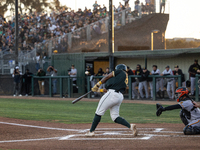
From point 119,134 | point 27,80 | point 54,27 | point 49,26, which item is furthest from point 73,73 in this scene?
point 119,134

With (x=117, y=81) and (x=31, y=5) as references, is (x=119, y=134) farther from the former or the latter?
(x=31, y=5)

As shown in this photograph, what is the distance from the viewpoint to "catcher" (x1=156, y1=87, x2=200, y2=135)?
7.61m

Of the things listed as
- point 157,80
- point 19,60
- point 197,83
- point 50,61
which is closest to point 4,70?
point 19,60

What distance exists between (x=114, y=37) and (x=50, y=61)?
17.0ft

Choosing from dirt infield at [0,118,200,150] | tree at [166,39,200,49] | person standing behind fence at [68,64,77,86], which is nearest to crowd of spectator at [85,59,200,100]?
tree at [166,39,200,49]

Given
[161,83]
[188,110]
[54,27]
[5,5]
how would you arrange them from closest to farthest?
1. [188,110]
2. [161,83]
3. [54,27]
4. [5,5]

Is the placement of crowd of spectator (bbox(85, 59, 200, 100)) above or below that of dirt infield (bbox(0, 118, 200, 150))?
above

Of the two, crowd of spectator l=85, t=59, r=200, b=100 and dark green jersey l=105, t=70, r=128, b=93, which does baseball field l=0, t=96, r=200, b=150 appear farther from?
crowd of spectator l=85, t=59, r=200, b=100

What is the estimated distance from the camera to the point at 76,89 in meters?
20.1

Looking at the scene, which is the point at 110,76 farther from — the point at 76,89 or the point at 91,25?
the point at 91,25

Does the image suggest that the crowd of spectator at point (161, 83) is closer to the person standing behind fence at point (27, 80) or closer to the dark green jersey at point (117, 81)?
the person standing behind fence at point (27, 80)

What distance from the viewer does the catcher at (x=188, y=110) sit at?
25.0 feet

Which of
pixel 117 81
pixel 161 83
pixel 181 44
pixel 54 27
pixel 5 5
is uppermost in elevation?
pixel 5 5

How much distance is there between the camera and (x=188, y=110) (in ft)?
25.7
